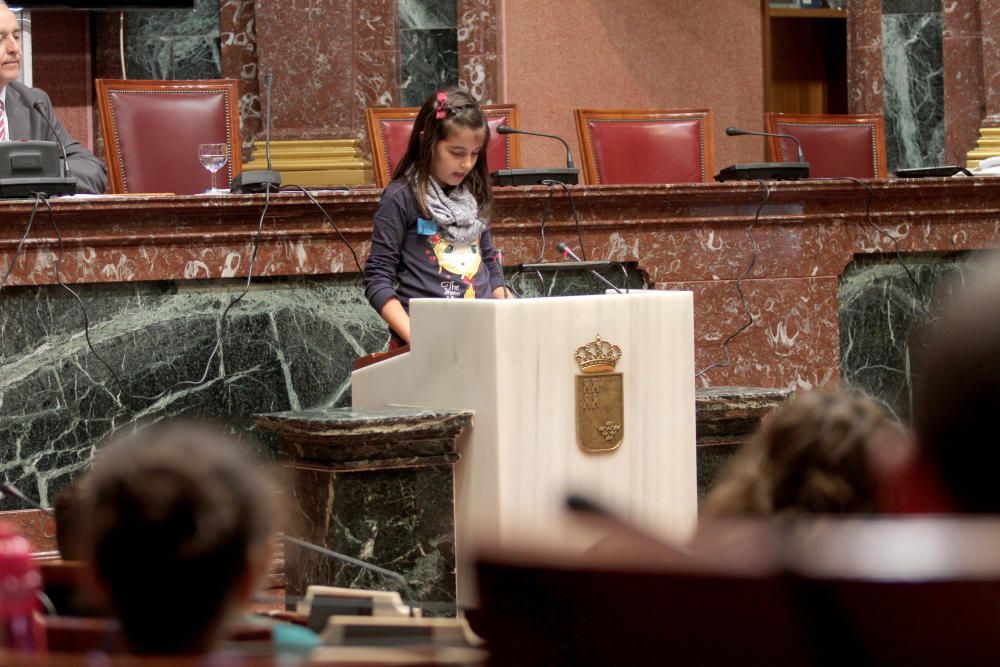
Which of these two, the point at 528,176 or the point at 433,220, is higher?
the point at 528,176

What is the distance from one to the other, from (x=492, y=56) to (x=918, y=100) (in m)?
2.36

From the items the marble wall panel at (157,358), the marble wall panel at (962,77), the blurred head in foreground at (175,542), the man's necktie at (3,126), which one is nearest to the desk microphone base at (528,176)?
the marble wall panel at (157,358)

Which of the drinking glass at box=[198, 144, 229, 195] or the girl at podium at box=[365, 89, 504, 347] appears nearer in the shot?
the girl at podium at box=[365, 89, 504, 347]

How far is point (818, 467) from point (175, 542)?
1.77 ft

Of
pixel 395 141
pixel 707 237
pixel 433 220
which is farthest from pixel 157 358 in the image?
pixel 707 237

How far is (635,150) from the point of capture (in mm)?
5242

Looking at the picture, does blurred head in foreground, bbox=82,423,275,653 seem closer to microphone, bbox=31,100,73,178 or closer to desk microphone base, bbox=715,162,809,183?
microphone, bbox=31,100,73,178

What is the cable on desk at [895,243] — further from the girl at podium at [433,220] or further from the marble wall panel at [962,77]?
the marble wall panel at [962,77]

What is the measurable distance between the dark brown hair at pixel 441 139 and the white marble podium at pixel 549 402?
594mm

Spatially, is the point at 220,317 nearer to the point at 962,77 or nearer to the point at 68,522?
the point at 68,522

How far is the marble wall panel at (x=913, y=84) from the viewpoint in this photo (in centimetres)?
740

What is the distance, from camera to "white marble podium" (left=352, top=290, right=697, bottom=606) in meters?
2.93

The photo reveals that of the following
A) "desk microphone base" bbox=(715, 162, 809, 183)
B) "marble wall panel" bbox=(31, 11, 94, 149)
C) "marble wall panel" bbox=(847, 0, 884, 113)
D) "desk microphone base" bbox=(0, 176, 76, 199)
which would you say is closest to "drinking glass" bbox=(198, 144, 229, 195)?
"desk microphone base" bbox=(0, 176, 76, 199)

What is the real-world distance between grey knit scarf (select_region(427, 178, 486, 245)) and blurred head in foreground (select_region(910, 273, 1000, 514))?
8.53ft
